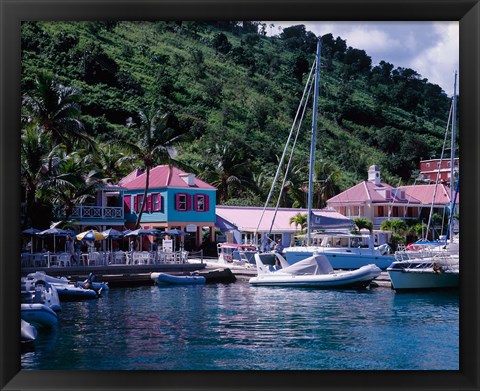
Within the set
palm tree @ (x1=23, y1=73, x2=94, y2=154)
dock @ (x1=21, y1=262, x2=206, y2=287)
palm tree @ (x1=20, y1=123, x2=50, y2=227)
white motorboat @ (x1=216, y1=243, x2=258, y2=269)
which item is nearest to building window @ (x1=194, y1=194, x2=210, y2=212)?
white motorboat @ (x1=216, y1=243, x2=258, y2=269)

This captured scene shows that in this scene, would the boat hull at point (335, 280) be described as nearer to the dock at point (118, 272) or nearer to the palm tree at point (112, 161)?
the dock at point (118, 272)

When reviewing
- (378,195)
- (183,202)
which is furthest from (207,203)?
(378,195)

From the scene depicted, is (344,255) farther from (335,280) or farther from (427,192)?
(427,192)

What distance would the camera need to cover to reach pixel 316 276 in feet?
69.2

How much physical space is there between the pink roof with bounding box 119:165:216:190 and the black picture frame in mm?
23323

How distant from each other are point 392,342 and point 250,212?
21.2m

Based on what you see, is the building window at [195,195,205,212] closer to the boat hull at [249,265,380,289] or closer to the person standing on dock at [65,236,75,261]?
the person standing on dock at [65,236,75,261]

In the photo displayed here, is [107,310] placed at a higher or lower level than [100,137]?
lower

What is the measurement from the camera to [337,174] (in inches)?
1601

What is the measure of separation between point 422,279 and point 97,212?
1265 cm

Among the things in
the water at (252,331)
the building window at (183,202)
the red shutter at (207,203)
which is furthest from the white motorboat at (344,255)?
the building window at (183,202)

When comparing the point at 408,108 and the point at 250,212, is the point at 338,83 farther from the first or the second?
the point at 250,212

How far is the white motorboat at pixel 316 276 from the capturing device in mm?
20906
